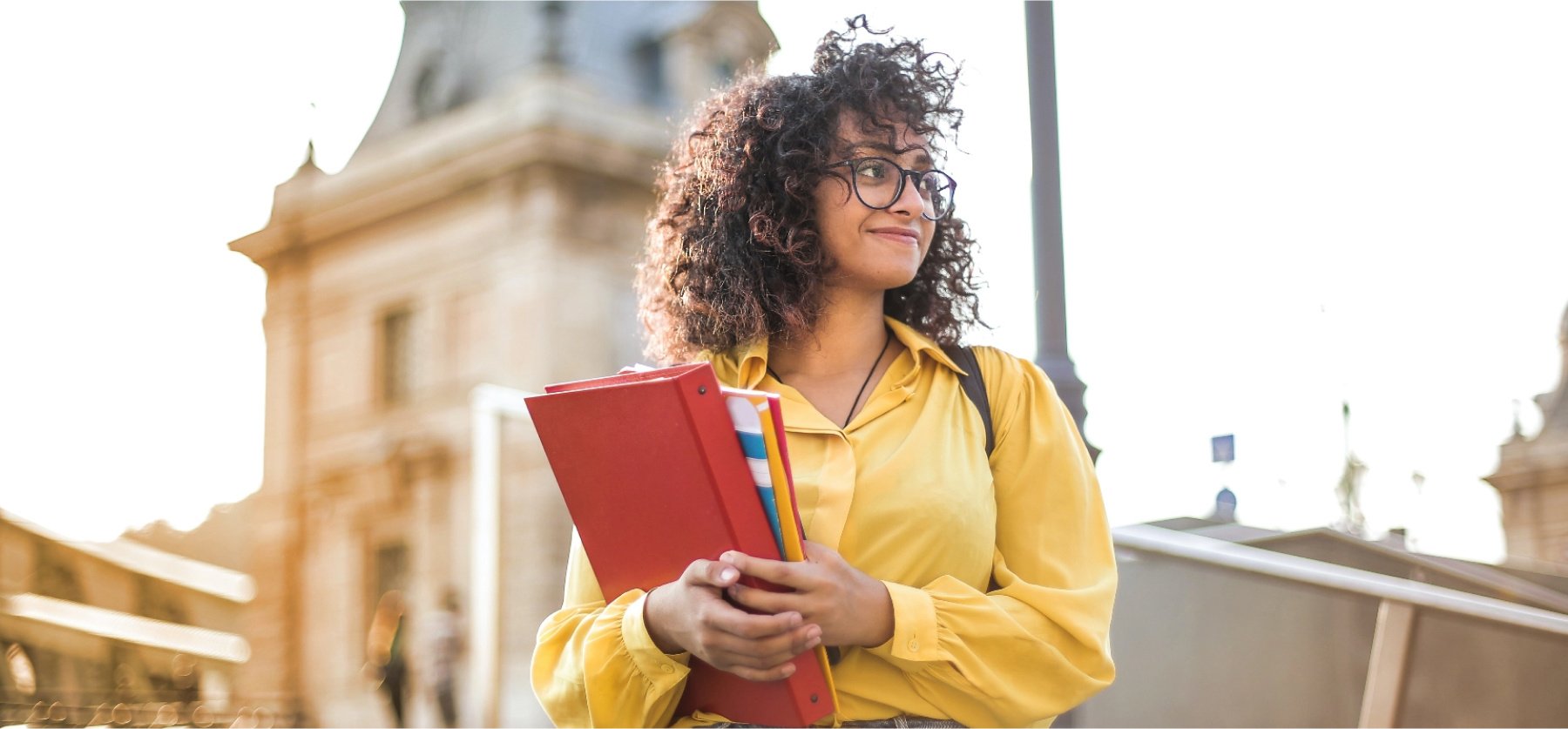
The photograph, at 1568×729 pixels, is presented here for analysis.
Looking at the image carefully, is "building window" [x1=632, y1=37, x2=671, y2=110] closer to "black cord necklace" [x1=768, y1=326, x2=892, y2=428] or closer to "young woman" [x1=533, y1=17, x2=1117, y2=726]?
"young woman" [x1=533, y1=17, x2=1117, y2=726]

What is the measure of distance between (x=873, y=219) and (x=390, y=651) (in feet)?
19.3

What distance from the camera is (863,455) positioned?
5.24ft

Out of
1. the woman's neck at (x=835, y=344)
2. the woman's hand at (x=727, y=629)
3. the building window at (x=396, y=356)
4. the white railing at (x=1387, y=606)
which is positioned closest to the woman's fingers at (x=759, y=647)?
the woman's hand at (x=727, y=629)

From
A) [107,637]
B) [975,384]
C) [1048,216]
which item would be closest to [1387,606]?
[1048,216]

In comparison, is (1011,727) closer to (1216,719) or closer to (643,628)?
(643,628)

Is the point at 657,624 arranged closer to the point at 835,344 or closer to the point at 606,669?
the point at 606,669

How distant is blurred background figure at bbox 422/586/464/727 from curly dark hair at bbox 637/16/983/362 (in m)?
5.16

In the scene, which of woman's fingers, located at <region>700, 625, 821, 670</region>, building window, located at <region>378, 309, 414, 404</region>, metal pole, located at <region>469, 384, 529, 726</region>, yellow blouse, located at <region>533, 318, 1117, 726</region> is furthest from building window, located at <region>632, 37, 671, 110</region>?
woman's fingers, located at <region>700, 625, 821, 670</region>

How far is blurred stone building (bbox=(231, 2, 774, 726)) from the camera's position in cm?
690

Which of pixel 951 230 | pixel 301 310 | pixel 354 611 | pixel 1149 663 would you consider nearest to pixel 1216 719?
pixel 1149 663

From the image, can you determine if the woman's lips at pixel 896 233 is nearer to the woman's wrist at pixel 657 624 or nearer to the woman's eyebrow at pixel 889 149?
the woman's eyebrow at pixel 889 149

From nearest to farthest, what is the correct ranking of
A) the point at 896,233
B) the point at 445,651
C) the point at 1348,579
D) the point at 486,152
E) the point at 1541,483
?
the point at 896,233, the point at 1348,579, the point at 1541,483, the point at 445,651, the point at 486,152

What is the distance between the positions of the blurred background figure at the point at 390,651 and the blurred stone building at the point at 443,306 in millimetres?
59

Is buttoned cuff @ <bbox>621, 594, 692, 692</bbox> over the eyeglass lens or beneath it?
beneath
